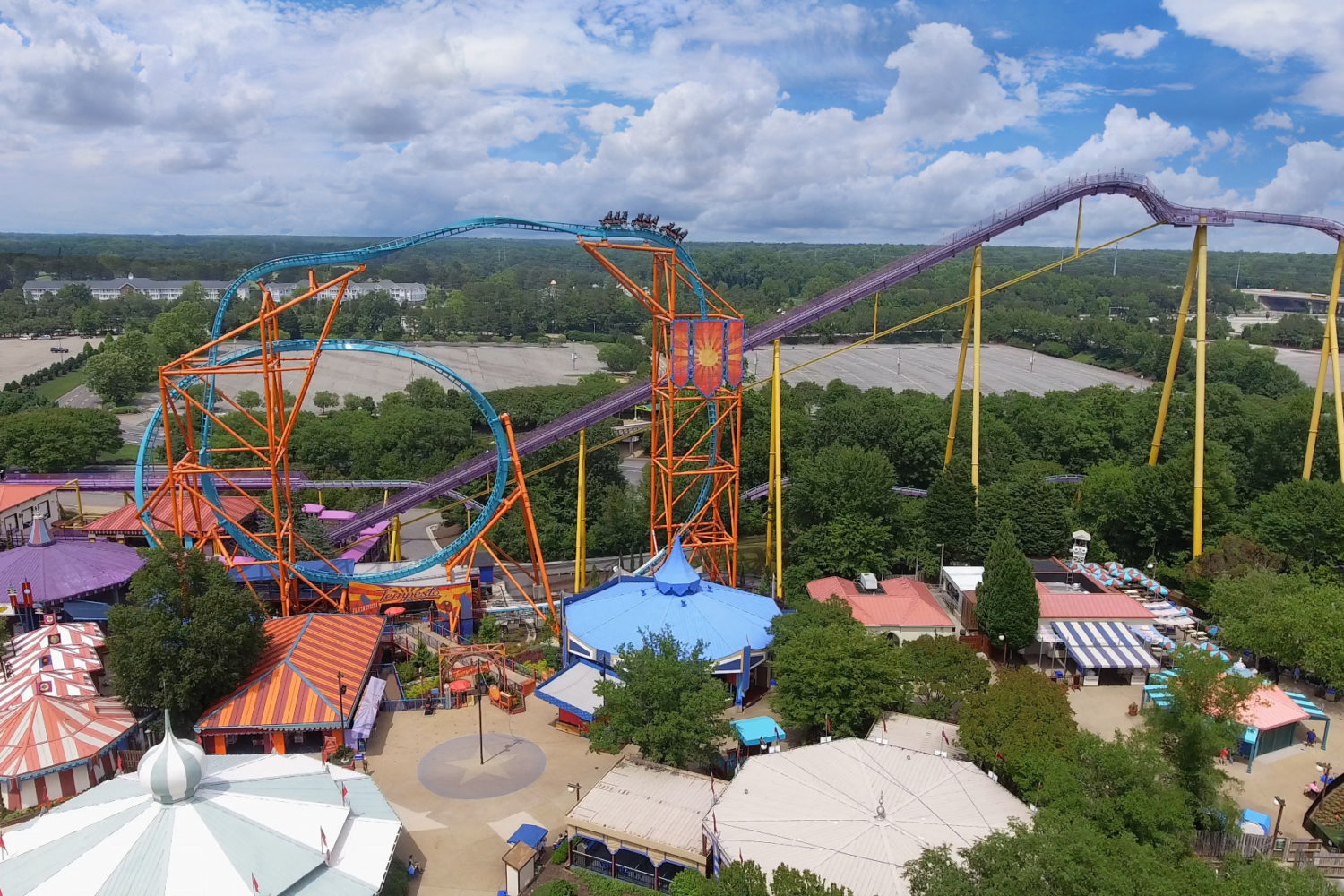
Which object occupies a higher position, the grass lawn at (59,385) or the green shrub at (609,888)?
the grass lawn at (59,385)

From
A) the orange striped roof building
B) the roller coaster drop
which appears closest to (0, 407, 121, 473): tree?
the roller coaster drop

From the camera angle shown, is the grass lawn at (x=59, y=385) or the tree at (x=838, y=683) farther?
the grass lawn at (x=59, y=385)

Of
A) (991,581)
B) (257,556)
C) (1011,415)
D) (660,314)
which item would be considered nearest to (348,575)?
(257,556)

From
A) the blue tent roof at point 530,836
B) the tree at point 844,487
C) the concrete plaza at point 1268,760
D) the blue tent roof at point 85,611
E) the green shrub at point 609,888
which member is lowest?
the concrete plaza at point 1268,760

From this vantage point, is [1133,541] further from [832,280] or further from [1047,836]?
[832,280]

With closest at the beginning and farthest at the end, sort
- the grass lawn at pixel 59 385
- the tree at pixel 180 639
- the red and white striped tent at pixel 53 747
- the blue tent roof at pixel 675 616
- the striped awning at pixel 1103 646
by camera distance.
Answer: the red and white striped tent at pixel 53 747
the tree at pixel 180 639
the blue tent roof at pixel 675 616
the striped awning at pixel 1103 646
the grass lawn at pixel 59 385

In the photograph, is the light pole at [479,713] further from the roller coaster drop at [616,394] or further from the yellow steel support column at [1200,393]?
the yellow steel support column at [1200,393]

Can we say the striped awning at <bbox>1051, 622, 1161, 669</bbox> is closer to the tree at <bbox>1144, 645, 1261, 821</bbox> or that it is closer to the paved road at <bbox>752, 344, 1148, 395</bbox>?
the tree at <bbox>1144, 645, 1261, 821</bbox>

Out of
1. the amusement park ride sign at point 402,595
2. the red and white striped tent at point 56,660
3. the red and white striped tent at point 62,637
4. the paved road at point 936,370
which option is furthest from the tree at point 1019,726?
the paved road at point 936,370
